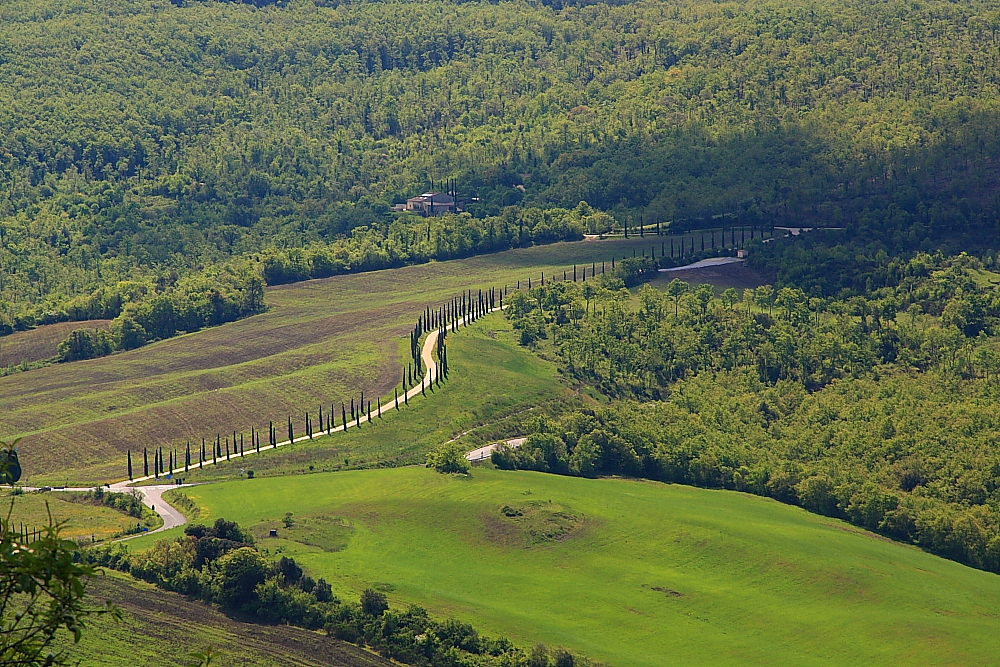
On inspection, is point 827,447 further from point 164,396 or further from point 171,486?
point 171,486

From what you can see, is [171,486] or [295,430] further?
[295,430]

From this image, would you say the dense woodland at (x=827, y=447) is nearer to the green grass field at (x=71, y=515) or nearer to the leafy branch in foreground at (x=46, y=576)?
the green grass field at (x=71, y=515)

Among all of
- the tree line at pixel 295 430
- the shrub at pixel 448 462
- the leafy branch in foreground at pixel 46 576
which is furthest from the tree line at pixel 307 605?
the leafy branch in foreground at pixel 46 576

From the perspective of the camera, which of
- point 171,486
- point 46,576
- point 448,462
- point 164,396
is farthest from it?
point 164,396

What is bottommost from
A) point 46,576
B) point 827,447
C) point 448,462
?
point 827,447

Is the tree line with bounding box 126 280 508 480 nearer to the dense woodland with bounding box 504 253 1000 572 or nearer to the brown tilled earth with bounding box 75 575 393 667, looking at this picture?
the dense woodland with bounding box 504 253 1000 572

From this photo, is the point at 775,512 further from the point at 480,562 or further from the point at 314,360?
the point at 314,360

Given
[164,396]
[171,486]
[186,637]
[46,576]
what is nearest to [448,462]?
[171,486]
